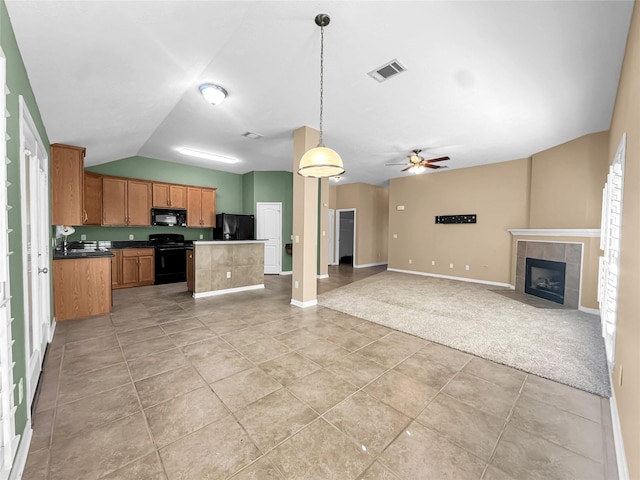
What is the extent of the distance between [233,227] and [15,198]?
5.41 meters

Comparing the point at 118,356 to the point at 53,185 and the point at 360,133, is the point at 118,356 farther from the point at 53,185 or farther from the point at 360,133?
the point at 360,133

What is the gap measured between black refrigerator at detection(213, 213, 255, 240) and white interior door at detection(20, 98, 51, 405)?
3.79m

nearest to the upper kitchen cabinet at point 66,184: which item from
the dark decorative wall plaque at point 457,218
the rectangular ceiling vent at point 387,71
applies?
the rectangular ceiling vent at point 387,71

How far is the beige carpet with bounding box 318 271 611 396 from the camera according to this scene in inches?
101

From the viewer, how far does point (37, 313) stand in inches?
96.5

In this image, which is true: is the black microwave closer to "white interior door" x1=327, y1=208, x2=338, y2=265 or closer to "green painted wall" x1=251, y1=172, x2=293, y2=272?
"green painted wall" x1=251, y1=172, x2=293, y2=272

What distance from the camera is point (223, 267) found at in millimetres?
5223

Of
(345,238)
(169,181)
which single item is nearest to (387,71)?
(169,181)

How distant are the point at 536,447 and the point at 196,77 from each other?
4.20 meters

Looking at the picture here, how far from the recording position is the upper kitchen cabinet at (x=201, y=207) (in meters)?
6.59

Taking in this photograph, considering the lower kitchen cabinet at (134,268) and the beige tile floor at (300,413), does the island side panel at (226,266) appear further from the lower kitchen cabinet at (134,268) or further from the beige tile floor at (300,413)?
the beige tile floor at (300,413)

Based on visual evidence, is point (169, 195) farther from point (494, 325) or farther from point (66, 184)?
point (494, 325)

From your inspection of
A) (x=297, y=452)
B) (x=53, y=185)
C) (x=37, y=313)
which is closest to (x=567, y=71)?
(x=297, y=452)

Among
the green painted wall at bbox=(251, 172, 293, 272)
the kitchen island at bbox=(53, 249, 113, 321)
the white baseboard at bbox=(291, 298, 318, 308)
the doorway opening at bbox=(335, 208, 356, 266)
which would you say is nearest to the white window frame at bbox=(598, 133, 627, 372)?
the white baseboard at bbox=(291, 298, 318, 308)
